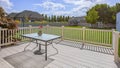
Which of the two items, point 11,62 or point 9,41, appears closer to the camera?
point 11,62

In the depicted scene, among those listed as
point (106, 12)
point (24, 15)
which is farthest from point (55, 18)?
point (24, 15)

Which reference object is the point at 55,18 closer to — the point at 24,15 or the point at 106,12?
the point at 106,12

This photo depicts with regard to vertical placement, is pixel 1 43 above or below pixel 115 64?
above

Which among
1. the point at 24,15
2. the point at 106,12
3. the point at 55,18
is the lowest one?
the point at 24,15

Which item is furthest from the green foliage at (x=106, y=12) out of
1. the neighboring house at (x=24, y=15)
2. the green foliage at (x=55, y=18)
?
the neighboring house at (x=24, y=15)

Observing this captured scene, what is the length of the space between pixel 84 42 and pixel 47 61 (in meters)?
3.15

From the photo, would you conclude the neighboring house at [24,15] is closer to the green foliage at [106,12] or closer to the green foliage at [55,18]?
the green foliage at [106,12]

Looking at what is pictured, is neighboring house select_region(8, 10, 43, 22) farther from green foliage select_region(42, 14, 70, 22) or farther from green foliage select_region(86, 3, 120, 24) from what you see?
green foliage select_region(42, 14, 70, 22)

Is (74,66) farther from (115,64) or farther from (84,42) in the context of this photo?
(84,42)

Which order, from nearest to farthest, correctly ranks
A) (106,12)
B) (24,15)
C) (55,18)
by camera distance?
1. (24,15)
2. (106,12)
3. (55,18)

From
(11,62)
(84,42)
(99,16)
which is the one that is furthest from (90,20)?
(11,62)

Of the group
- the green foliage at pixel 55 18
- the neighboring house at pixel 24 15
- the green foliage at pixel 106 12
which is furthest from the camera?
the green foliage at pixel 55 18

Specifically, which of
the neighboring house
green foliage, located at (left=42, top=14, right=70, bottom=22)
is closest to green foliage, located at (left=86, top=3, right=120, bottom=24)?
green foliage, located at (left=42, top=14, right=70, bottom=22)

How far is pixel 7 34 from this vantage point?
564 centimetres
